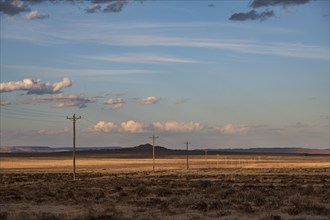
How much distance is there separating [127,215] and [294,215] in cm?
695

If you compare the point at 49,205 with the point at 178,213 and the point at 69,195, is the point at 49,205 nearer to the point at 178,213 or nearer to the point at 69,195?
the point at 69,195

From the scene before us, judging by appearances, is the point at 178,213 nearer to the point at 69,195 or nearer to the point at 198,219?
the point at 198,219

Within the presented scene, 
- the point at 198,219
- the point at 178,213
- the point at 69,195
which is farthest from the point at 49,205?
the point at 198,219

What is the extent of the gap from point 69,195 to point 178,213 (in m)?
13.4

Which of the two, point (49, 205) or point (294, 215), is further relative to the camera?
point (49, 205)

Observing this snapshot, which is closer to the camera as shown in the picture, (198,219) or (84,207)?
(198,219)

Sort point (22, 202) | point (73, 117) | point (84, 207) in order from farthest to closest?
point (73, 117) → point (22, 202) → point (84, 207)

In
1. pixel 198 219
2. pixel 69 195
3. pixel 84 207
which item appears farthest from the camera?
pixel 69 195

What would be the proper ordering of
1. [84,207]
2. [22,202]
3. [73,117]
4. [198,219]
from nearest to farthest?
[198,219]
[84,207]
[22,202]
[73,117]

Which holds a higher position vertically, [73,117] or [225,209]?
[73,117]

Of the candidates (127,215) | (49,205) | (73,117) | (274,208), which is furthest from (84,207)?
(73,117)

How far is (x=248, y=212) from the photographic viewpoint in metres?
26.2

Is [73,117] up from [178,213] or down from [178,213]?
up

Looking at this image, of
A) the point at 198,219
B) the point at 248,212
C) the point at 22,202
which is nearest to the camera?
the point at 198,219
